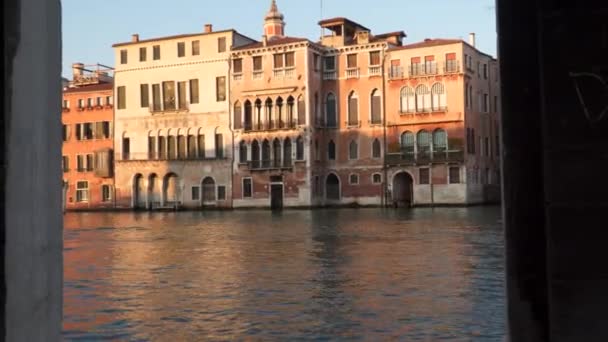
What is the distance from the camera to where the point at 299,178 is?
52594 mm

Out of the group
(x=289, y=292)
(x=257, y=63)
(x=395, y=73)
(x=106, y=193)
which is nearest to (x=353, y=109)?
(x=395, y=73)

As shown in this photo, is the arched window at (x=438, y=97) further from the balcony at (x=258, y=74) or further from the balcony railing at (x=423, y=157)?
the balcony at (x=258, y=74)

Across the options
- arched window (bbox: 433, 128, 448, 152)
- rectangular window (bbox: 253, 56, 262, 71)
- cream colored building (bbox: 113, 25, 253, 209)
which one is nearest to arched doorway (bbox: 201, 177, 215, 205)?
cream colored building (bbox: 113, 25, 253, 209)

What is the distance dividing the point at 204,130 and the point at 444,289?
159 ft

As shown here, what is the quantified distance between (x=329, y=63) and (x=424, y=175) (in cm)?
1024

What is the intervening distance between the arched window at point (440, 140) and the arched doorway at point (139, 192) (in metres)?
21.8

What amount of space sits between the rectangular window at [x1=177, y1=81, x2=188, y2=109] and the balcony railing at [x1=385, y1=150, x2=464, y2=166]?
50.9 feet

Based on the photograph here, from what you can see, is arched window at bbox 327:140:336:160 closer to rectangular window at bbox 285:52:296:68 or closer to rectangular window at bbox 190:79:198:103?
rectangular window at bbox 285:52:296:68

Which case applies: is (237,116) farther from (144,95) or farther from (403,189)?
(403,189)

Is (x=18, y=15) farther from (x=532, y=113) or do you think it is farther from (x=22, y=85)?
(x=532, y=113)

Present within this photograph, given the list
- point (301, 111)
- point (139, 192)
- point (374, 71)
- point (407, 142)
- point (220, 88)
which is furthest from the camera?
point (139, 192)

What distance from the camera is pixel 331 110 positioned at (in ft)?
178

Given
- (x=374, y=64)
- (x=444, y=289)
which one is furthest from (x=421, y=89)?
(x=444, y=289)

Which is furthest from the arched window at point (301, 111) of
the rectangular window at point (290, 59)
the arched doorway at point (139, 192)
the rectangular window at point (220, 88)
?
the arched doorway at point (139, 192)
